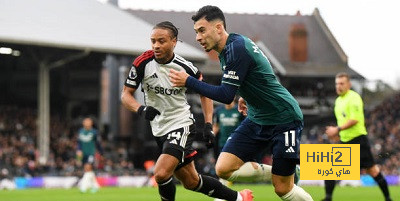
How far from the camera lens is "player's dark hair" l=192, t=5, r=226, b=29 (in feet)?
26.2

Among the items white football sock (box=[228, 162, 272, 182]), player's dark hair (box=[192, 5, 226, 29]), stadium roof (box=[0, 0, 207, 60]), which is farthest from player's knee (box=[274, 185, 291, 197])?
stadium roof (box=[0, 0, 207, 60])

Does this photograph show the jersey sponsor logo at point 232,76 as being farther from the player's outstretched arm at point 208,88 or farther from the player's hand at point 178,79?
the player's hand at point 178,79

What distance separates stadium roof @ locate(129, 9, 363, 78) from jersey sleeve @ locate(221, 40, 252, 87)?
4291cm

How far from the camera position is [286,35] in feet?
184

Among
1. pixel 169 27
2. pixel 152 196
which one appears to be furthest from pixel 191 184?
pixel 152 196

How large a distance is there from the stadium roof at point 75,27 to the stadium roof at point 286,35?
485 inches

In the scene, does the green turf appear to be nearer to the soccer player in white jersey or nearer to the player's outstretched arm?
the soccer player in white jersey

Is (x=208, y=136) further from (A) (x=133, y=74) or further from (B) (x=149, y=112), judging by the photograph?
(A) (x=133, y=74)

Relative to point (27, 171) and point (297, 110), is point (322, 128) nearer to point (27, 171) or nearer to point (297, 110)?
point (27, 171)

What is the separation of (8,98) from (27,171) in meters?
15.5

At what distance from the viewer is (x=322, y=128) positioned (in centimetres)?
4225

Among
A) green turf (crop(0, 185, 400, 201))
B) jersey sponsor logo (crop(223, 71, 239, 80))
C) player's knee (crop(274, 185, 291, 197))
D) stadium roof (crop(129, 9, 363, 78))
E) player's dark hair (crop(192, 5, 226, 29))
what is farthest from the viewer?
stadium roof (crop(129, 9, 363, 78))

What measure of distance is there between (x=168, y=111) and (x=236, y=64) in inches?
75.7

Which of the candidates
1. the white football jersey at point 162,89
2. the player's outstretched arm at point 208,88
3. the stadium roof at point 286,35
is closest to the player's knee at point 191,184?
the white football jersey at point 162,89
